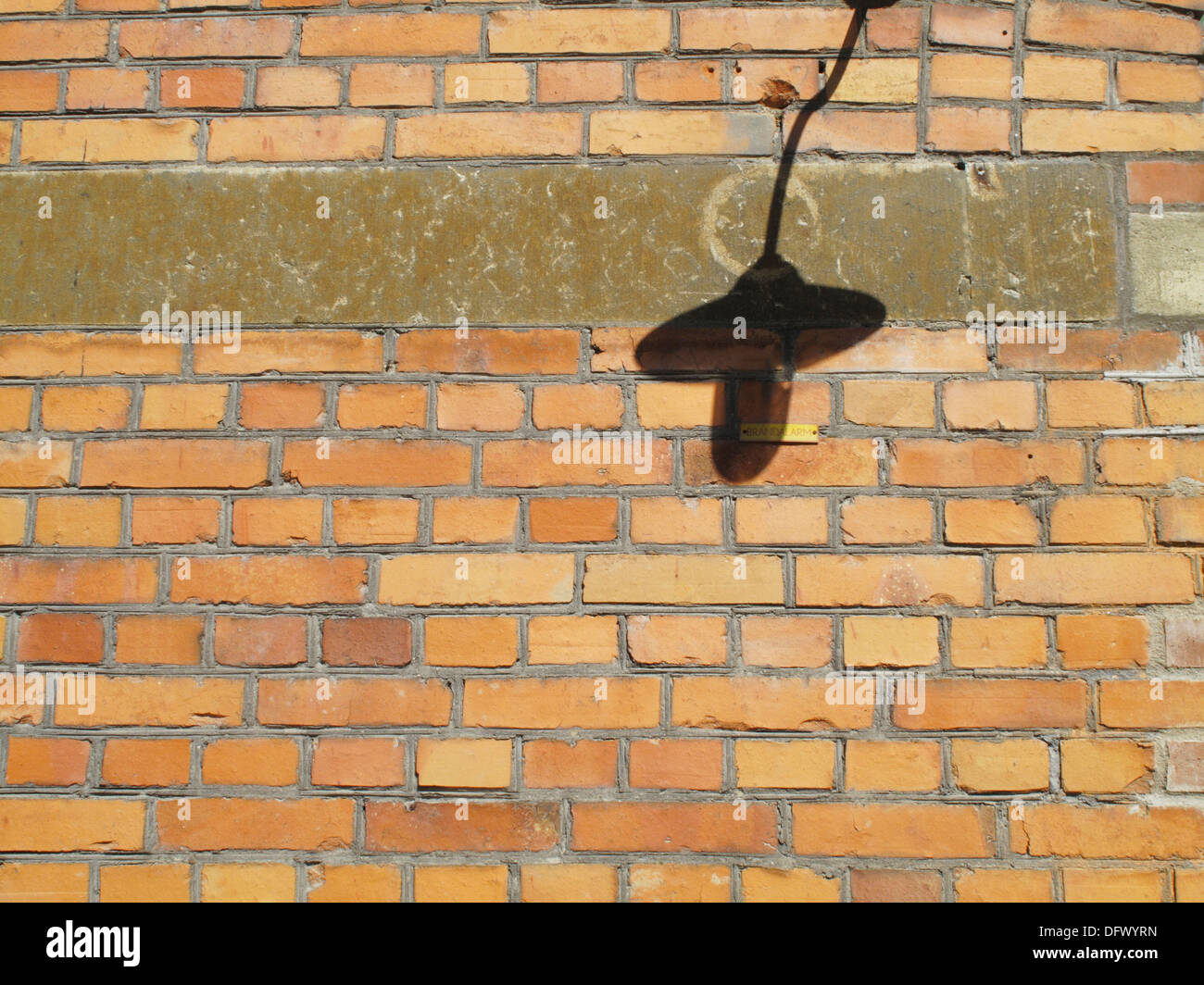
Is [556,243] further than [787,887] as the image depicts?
Yes

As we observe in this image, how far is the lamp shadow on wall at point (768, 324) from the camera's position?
154 centimetres

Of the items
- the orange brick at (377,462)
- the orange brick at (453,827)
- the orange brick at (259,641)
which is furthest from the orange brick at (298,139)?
the orange brick at (453,827)

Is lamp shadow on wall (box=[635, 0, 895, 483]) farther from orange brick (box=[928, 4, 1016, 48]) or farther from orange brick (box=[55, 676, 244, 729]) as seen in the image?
orange brick (box=[55, 676, 244, 729])

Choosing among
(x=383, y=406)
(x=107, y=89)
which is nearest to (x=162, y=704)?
(x=383, y=406)

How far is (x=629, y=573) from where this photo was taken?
1498mm

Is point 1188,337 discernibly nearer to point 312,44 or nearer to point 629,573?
point 629,573

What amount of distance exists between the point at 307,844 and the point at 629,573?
2.34 ft

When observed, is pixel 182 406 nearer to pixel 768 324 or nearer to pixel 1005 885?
pixel 768 324

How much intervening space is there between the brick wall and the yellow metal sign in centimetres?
1

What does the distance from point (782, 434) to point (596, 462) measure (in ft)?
1.08

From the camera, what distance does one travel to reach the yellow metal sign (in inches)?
59.7

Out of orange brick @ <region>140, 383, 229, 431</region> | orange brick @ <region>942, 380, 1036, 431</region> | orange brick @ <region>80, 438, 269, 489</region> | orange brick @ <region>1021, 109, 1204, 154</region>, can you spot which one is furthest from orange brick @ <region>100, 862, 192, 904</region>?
orange brick @ <region>1021, 109, 1204, 154</region>

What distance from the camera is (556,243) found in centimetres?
156
